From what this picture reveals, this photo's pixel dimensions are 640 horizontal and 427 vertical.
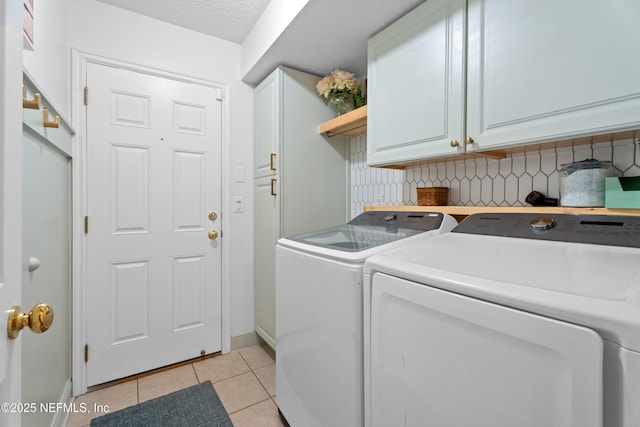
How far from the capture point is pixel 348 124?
1939 millimetres

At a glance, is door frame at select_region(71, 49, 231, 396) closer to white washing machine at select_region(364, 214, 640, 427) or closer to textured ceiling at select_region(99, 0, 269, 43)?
textured ceiling at select_region(99, 0, 269, 43)

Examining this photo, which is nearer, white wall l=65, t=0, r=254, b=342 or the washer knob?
the washer knob

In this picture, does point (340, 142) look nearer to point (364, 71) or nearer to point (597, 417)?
point (364, 71)

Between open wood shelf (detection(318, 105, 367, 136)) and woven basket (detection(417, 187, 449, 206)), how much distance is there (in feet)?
1.97

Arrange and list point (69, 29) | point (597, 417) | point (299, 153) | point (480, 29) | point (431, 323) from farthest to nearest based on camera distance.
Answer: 1. point (299, 153)
2. point (69, 29)
3. point (480, 29)
4. point (431, 323)
5. point (597, 417)

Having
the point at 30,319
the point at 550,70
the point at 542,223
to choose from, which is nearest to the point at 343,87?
the point at 550,70

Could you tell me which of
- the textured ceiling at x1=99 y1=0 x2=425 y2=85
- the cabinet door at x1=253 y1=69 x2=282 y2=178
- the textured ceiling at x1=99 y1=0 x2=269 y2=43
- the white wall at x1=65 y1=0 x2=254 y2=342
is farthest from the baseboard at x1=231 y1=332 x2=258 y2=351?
the textured ceiling at x1=99 y1=0 x2=269 y2=43

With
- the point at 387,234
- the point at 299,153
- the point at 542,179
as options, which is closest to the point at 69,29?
the point at 299,153

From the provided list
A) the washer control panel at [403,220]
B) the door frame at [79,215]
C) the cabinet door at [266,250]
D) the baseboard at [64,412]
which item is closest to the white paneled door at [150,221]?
the door frame at [79,215]

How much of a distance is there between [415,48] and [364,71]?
34.0 inches

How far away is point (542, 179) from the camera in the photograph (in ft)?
4.20

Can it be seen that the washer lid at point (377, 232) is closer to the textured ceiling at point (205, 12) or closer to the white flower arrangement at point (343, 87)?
the white flower arrangement at point (343, 87)

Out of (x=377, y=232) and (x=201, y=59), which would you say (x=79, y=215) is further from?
(x=377, y=232)

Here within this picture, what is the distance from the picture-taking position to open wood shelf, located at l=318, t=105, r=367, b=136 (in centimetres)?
181
